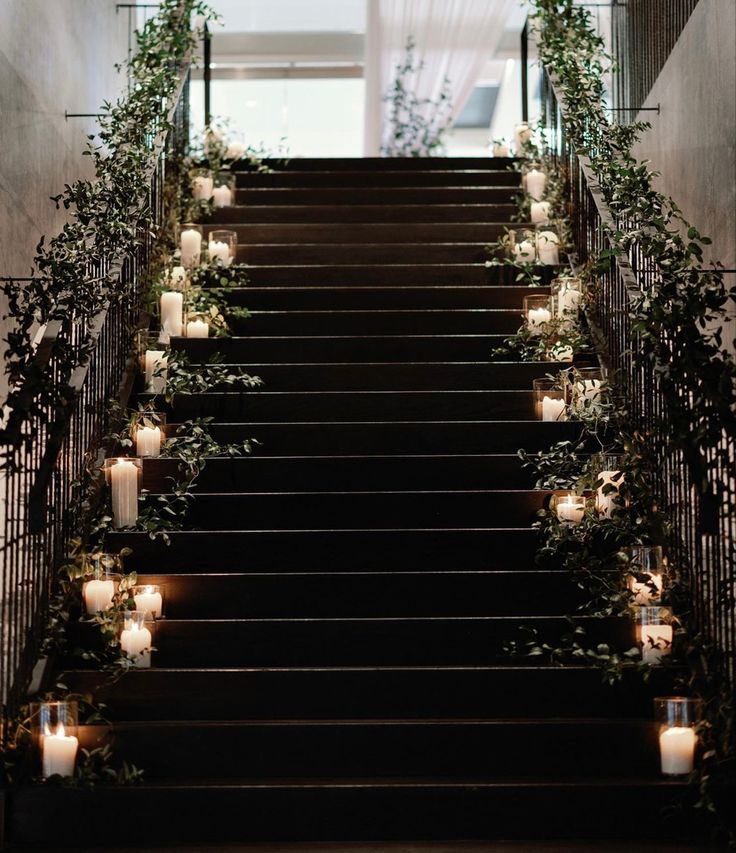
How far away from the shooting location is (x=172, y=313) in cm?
616

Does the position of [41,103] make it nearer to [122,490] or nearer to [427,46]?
[122,490]

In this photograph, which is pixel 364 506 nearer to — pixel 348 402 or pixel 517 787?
pixel 348 402

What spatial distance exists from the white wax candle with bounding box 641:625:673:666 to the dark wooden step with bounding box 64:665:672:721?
3.1 inches

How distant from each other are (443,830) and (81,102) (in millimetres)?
5634

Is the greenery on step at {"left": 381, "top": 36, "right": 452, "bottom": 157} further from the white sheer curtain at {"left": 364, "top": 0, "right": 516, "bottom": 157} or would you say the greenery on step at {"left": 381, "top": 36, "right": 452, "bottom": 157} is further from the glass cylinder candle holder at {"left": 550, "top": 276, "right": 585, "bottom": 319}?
the glass cylinder candle holder at {"left": 550, "top": 276, "right": 585, "bottom": 319}

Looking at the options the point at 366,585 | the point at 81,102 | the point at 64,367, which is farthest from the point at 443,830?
the point at 81,102

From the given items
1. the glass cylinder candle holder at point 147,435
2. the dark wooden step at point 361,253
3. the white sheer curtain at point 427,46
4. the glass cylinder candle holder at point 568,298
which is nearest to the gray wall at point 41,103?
the glass cylinder candle holder at point 147,435

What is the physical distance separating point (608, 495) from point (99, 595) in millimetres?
1900

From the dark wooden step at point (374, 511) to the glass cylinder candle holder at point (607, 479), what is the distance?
0.77 feet

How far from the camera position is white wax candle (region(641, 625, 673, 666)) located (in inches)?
164

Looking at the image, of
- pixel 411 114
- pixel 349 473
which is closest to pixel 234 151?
pixel 411 114

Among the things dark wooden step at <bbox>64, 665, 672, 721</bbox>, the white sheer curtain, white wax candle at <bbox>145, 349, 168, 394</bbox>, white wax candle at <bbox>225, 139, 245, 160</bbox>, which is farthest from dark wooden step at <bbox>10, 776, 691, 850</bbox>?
the white sheer curtain

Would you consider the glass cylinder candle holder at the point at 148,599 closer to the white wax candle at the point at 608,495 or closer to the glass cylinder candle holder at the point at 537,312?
the white wax candle at the point at 608,495

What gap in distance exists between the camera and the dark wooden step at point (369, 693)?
408 cm
